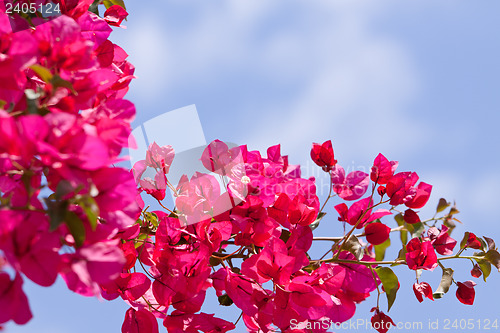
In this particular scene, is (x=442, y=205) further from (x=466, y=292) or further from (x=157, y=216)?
(x=157, y=216)

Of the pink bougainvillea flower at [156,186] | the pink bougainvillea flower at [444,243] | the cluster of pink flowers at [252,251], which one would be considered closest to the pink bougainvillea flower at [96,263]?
the cluster of pink flowers at [252,251]

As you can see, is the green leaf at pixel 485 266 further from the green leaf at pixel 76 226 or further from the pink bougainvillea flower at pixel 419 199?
the green leaf at pixel 76 226

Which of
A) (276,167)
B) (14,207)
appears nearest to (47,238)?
(14,207)

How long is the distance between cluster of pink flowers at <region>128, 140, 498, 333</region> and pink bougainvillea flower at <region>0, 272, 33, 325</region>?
1.06 ft

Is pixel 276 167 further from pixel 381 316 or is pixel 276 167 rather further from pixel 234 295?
pixel 381 316

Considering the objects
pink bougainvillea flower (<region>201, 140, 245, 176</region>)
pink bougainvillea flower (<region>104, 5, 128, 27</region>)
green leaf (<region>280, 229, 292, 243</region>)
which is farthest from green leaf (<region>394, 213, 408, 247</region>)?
pink bougainvillea flower (<region>104, 5, 128, 27</region>)

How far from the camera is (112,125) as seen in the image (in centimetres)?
55

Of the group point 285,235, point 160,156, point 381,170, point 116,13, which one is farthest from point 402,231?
point 116,13

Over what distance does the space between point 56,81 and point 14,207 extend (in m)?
0.15

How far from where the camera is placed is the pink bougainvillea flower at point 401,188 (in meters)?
1.07

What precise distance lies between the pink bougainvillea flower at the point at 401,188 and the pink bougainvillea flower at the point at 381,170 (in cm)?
2

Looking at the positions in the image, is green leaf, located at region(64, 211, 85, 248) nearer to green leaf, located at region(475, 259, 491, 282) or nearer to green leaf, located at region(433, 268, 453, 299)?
green leaf, located at region(433, 268, 453, 299)

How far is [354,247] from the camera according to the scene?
1.00 m

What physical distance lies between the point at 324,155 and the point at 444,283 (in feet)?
1.27
